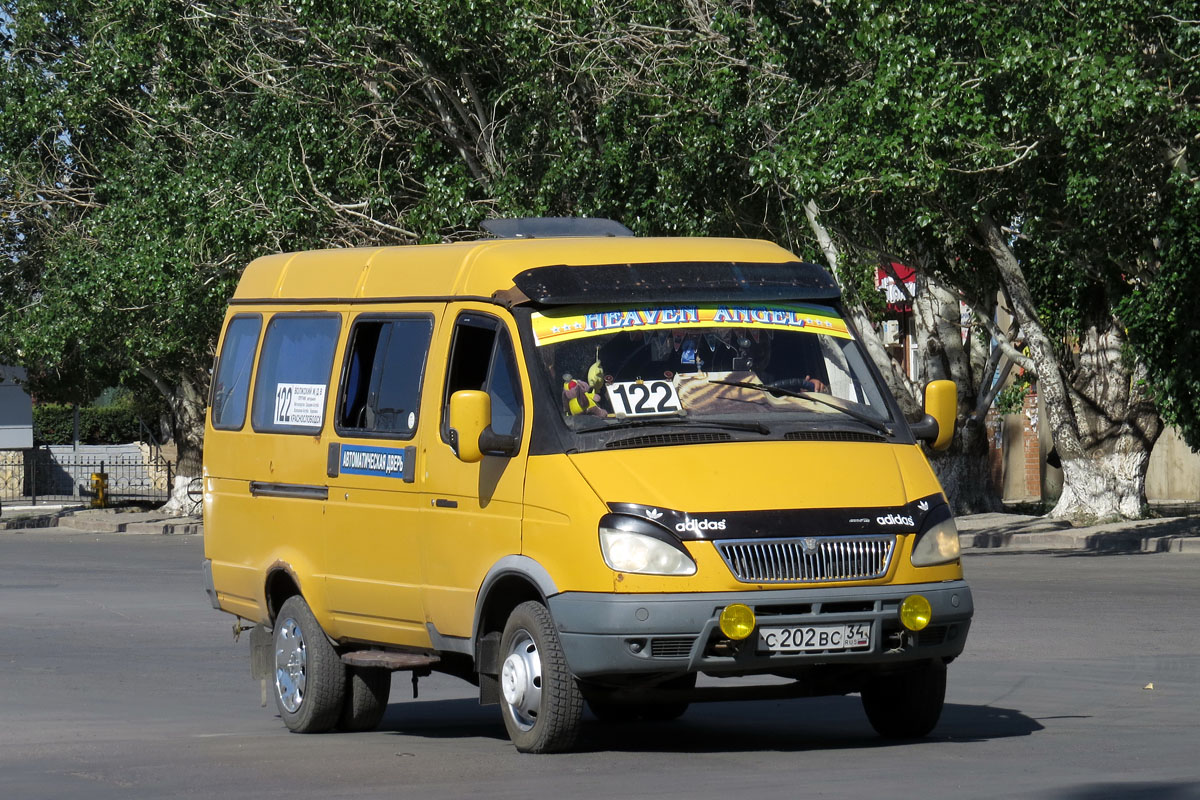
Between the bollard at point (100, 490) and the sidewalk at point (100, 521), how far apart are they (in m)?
0.38

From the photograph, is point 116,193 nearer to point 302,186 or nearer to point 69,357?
point 69,357

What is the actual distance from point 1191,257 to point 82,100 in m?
21.1

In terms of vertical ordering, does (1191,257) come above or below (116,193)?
below

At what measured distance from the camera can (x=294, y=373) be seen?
34.1 feet

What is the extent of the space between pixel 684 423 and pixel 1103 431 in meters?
20.8

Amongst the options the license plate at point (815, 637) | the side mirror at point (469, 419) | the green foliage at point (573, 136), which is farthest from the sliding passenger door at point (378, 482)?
the green foliage at point (573, 136)

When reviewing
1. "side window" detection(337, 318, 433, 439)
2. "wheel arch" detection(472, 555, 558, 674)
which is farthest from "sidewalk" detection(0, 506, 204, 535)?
"wheel arch" detection(472, 555, 558, 674)

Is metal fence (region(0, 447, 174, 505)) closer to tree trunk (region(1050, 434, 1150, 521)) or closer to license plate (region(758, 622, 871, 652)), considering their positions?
tree trunk (region(1050, 434, 1150, 521))

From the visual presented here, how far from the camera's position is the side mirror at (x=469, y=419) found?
827 centimetres

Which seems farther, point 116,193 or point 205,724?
point 116,193

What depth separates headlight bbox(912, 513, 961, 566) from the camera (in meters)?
8.07

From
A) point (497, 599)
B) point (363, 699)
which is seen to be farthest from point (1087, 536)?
point (497, 599)

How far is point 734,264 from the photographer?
8938mm

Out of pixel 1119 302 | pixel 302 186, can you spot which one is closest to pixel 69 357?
pixel 302 186
